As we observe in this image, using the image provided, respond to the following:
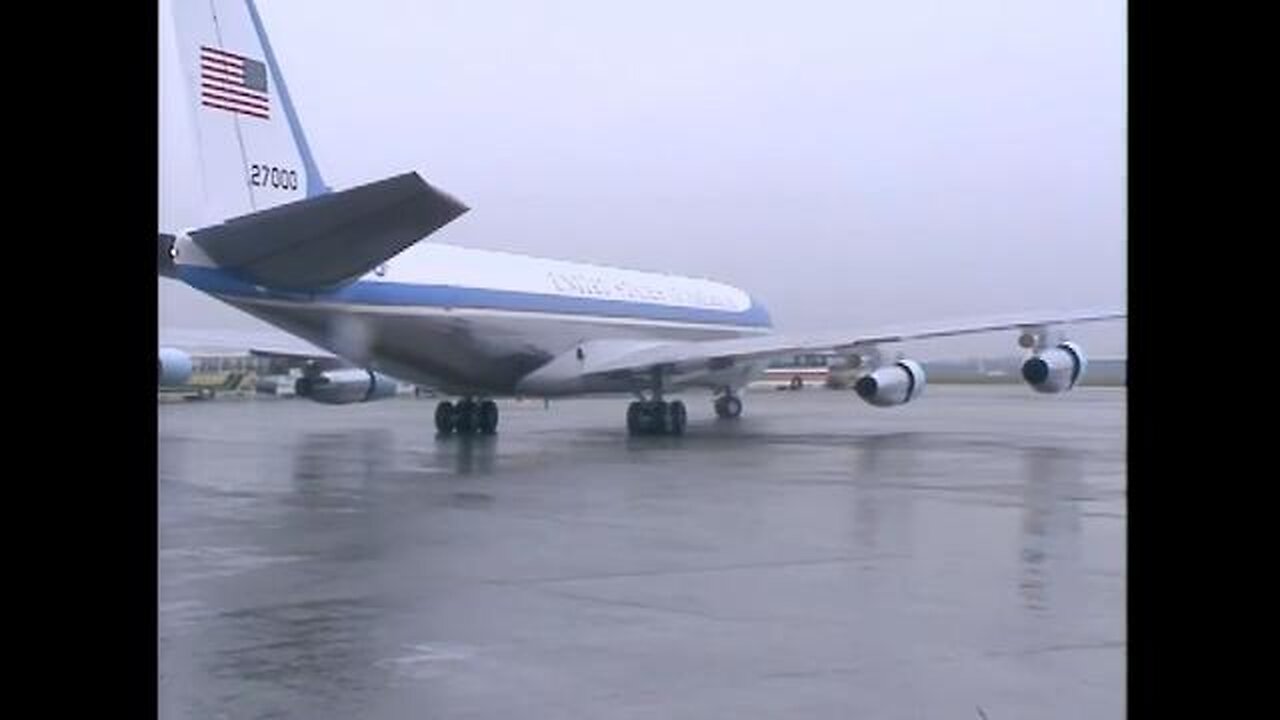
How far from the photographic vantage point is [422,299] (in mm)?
24234

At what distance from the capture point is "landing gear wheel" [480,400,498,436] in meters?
28.4

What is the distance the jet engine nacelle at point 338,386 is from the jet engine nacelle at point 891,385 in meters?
11.9

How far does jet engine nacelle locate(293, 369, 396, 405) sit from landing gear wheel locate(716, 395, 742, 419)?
8.11 metres

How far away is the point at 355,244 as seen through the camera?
65.6 ft

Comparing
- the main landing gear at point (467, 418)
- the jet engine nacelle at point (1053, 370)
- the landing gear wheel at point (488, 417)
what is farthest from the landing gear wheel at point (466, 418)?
the jet engine nacelle at point (1053, 370)

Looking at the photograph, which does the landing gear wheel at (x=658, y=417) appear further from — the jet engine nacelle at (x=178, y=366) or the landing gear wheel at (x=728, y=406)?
Answer: the jet engine nacelle at (x=178, y=366)

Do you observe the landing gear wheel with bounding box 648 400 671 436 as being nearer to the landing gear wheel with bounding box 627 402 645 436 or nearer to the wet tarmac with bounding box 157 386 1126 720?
the landing gear wheel with bounding box 627 402 645 436

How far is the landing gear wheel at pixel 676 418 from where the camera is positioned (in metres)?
27.7

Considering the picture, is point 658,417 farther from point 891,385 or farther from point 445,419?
point 891,385

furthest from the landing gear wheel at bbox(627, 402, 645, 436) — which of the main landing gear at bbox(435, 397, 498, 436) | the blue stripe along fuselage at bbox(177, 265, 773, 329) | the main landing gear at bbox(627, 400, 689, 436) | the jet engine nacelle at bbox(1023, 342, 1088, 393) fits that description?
the jet engine nacelle at bbox(1023, 342, 1088, 393)
